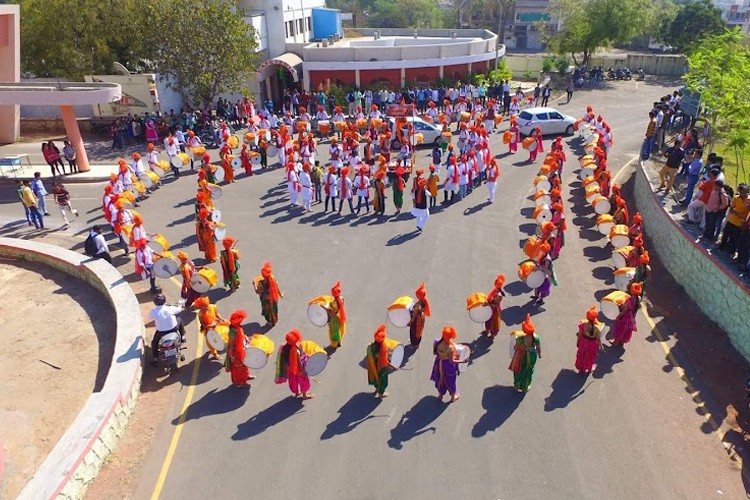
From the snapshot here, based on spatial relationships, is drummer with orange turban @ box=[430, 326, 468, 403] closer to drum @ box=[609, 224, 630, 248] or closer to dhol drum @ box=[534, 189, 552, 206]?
drum @ box=[609, 224, 630, 248]

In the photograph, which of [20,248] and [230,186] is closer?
[20,248]

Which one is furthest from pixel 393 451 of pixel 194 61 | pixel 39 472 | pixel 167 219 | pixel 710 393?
pixel 194 61

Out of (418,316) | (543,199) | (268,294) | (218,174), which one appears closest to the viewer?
(418,316)

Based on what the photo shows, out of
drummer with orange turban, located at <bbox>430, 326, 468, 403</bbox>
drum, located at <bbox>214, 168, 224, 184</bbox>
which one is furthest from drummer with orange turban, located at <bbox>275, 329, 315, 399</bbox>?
drum, located at <bbox>214, 168, 224, 184</bbox>

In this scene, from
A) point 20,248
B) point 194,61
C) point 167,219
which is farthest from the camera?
point 194,61

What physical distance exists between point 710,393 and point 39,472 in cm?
1061

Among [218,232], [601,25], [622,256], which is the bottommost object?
[622,256]

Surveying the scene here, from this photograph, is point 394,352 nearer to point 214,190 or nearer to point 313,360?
point 313,360

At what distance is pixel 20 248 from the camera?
1515 cm

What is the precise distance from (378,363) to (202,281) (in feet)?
15.8

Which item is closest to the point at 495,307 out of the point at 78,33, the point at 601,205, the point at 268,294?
the point at 268,294

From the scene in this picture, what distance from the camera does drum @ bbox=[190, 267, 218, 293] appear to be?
468 inches

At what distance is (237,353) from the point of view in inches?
373

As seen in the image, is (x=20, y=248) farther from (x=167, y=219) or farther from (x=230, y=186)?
(x=230, y=186)
